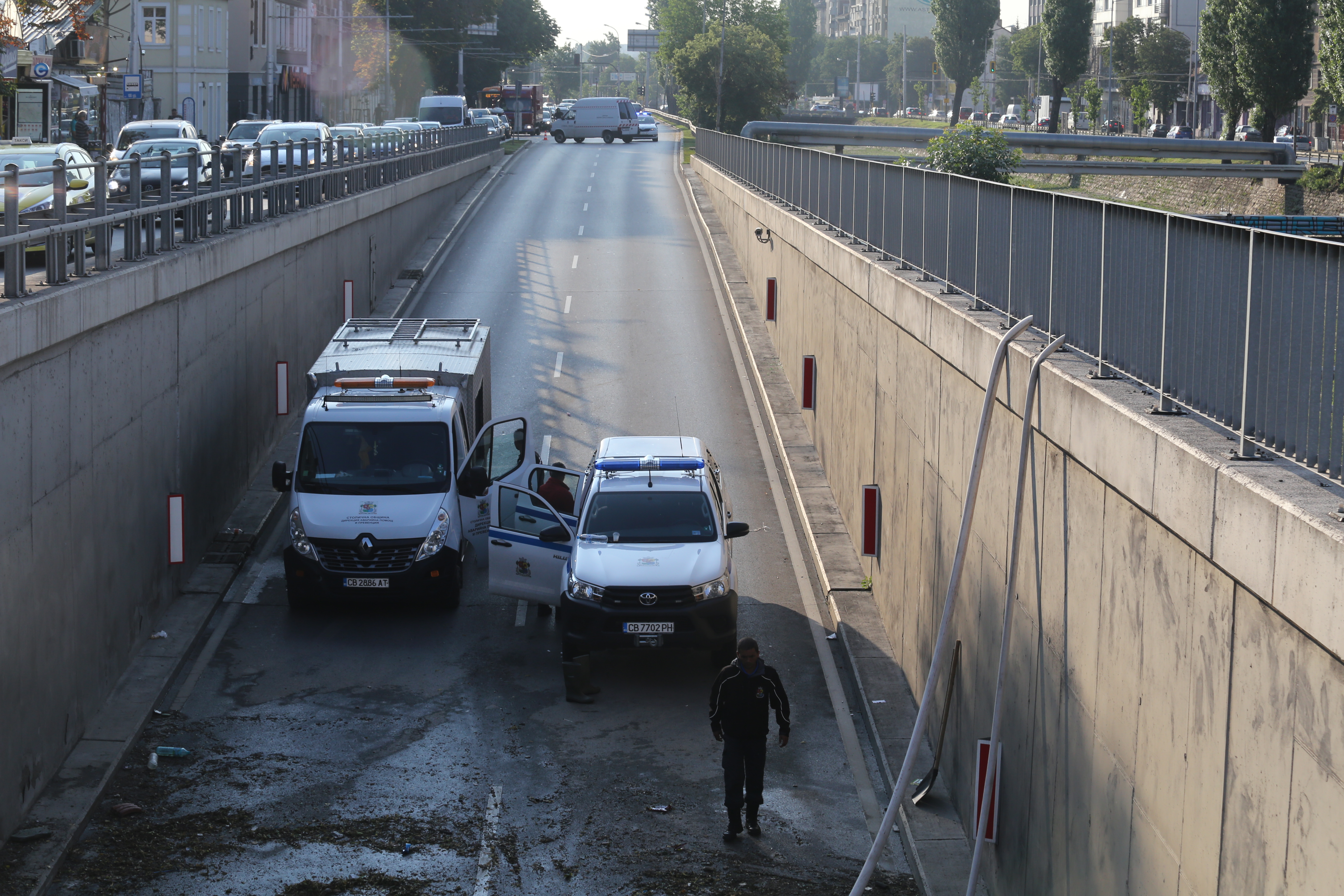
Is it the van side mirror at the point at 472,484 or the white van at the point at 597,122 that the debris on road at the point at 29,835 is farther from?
the white van at the point at 597,122

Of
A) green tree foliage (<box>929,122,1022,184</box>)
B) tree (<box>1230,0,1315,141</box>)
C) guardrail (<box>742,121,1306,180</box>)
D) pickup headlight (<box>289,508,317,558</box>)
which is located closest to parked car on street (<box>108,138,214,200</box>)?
pickup headlight (<box>289,508,317,558</box>)

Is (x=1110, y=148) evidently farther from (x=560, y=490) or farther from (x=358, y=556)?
(x=358, y=556)

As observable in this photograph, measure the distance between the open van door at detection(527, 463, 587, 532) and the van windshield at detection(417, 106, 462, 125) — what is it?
64.7 m

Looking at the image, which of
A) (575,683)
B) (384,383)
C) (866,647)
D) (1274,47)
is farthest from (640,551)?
(1274,47)

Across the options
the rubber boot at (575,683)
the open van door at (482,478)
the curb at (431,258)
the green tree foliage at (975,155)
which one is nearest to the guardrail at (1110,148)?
the curb at (431,258)

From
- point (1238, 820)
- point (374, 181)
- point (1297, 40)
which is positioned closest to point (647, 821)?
point (1238, 820)

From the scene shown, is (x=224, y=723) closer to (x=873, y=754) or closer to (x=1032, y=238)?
(x=873, y=754)

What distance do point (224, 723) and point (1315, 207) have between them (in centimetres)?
4592

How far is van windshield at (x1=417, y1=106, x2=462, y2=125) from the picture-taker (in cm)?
7888

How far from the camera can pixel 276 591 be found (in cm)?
1816

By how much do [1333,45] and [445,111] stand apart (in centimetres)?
4625

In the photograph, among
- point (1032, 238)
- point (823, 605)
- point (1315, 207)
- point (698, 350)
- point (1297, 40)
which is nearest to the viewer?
point (1032, 238)

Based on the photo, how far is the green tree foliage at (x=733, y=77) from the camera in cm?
8894

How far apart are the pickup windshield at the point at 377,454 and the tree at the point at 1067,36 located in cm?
8726
